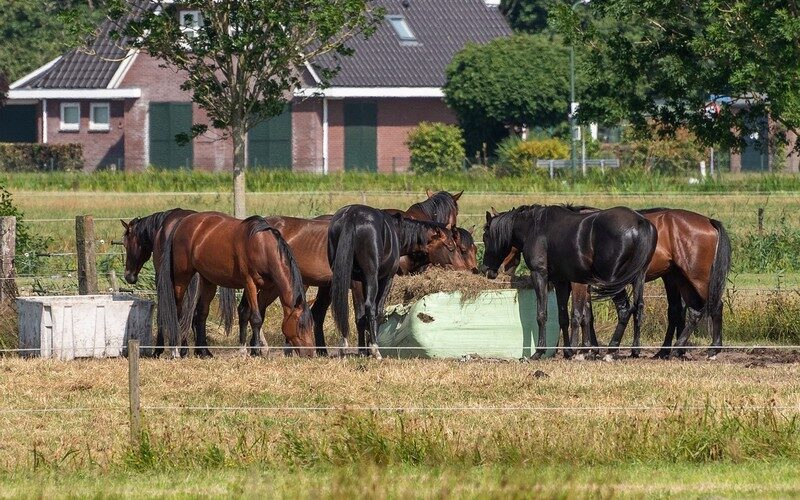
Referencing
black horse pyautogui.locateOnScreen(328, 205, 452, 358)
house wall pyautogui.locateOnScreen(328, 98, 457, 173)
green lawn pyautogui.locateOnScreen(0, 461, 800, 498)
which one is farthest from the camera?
house wall pyautogui.locateOnScreen(328, 98, 457, 173)

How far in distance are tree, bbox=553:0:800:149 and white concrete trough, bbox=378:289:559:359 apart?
3655 mm

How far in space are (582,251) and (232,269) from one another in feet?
12.6

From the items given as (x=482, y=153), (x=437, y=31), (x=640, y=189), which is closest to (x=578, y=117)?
(x=640, y=189)

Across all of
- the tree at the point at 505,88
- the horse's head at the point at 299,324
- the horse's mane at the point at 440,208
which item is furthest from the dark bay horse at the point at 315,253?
the tree at the point at 505,88

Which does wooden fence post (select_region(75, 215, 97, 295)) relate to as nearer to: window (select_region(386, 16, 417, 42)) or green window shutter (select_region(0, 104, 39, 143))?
window (select_region(386, 16, 417, 42))

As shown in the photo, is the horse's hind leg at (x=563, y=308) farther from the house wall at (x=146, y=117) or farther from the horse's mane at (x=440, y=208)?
the house wall at (x=146, y=117)

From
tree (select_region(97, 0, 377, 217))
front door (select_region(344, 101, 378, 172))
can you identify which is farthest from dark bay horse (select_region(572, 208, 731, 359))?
front door (select_region(344, 101, 378, 172))

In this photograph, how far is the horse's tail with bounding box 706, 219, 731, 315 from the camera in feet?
57.5

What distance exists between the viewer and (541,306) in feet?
57.2

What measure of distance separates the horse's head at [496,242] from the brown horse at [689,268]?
0.98 meters

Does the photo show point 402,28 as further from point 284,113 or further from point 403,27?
point 284,113

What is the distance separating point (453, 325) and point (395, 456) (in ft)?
20.8

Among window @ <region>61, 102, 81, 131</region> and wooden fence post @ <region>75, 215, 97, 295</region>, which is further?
window @ <region>61, 102, 81, 131</region>

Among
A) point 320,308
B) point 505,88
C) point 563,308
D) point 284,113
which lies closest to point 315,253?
point 320,308
